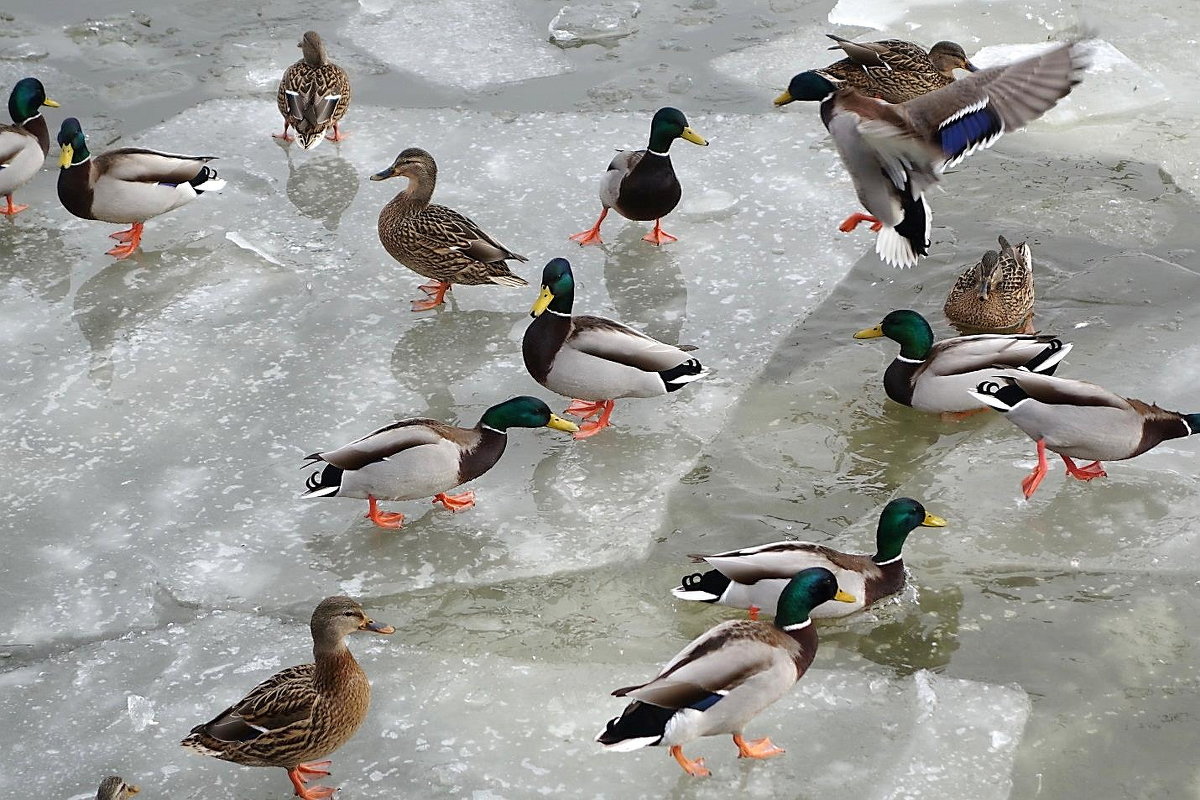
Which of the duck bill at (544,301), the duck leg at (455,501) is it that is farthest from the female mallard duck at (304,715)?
the duck bill at (544,301)

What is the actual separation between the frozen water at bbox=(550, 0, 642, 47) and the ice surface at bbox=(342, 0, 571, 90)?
0.40ft

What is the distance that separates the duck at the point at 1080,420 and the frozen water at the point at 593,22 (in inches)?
168

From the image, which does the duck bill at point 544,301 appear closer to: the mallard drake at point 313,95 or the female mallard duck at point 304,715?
the female mallard duck at point 304,715

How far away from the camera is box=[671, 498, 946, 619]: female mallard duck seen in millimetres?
4039

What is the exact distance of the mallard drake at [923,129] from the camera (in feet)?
17.3

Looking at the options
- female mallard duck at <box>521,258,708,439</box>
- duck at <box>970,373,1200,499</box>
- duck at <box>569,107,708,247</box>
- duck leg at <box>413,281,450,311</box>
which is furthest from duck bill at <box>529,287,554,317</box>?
duck at <box>970,373,1200,499</box>

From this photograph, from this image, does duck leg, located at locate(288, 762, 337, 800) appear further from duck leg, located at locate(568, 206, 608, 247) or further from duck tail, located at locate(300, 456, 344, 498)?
duck leg, located at locate(568, 206, 608, 247)

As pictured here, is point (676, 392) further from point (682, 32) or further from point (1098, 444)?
point (682, 32)

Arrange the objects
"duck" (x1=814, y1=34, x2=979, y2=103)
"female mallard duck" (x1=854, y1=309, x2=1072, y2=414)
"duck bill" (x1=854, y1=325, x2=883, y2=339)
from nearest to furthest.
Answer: "female mallard duck" (x1=854, y1=309, x2=1072, y2=414)
"duck bill" (x1=854, y1=325, x2=883, y2=339)
"duck" (x1=814, y1=34, x2=979, y2=103)

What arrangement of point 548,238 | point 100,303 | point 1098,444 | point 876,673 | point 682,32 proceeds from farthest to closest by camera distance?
point 682,32 → point 548,238 → point 100,303 → point 1098,444 → point 876,673

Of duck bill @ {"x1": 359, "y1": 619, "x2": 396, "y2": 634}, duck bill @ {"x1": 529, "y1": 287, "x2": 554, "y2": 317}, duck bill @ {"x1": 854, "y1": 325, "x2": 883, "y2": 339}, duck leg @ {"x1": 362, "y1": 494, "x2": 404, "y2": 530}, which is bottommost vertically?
duck leg @ {"x1": 362, "y1": 494, "x2": 404, "y2": 530}

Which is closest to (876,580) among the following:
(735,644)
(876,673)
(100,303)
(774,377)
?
(876,673)

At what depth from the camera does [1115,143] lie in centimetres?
698

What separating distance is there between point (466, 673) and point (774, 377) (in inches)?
77.3
